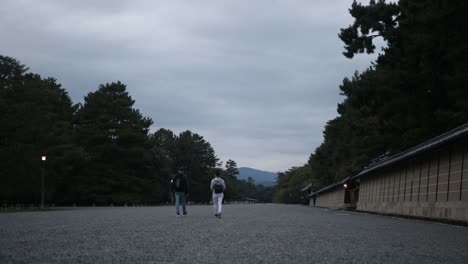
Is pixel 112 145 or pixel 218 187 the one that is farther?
pixel 112 145

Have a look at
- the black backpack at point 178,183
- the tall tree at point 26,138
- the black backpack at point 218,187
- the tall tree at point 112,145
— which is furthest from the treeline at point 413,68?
the tall tree at point 112,145

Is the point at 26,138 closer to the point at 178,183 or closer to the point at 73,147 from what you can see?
the point at 73,147

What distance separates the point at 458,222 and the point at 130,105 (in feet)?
210

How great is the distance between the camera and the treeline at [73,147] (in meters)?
45.9

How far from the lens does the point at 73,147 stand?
202ft

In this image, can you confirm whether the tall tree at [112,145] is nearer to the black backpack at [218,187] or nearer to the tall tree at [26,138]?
the tall tree at [26,138]

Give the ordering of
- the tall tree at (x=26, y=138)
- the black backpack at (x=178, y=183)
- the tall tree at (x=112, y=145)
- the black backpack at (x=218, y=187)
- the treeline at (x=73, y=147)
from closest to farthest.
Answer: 1. the black backpack at (x=218, y=187)
2. the black backpack at (x=178, y=183)
3. the tall tree at (x=26, y=138)
4. the treeline at (x=73, y=147)
5. the tall tree at (x=112, y=145)

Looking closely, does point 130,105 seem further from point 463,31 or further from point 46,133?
point 463,31

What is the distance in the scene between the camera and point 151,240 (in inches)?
384

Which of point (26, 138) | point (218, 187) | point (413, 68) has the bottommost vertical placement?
point (218, 187)

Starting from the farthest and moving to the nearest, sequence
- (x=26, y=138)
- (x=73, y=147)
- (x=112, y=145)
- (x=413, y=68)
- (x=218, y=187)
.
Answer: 1. (x=112, y=145)
2. (x=73, y=147)
3. (x=26, y=138)
4. (x=413, y=68)
5. (x=218, y=187)

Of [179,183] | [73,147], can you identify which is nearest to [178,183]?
[179,183]

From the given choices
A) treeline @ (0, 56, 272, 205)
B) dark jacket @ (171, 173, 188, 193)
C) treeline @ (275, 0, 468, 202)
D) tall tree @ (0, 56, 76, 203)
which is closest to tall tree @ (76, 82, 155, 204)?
treeline @ (0, 56, 272, 205)

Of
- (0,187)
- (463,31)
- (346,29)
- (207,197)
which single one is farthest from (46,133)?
(207,197)
